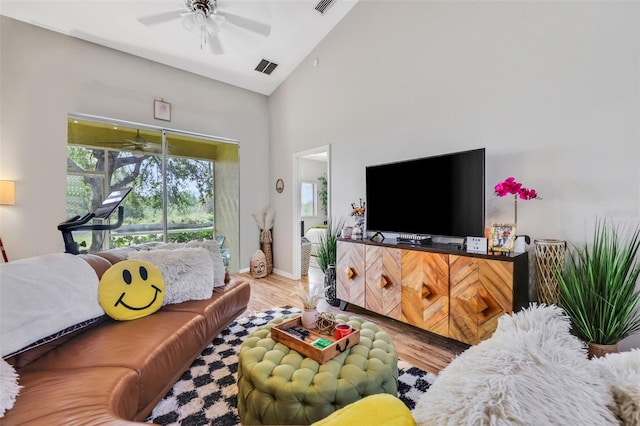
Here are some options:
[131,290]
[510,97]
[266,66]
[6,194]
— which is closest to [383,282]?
[510,97]

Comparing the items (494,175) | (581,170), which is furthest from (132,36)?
(581,170)

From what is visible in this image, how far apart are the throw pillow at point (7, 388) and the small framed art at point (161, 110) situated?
373cm

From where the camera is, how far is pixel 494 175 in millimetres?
2512

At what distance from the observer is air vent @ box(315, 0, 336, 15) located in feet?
11.1

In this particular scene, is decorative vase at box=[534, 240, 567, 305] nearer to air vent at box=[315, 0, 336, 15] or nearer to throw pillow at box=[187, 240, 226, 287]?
throw pillow at box=[187, 240, 226, 287]

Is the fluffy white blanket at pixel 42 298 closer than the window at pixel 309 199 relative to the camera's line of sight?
Yes

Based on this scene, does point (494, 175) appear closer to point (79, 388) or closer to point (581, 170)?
point (581, 170)

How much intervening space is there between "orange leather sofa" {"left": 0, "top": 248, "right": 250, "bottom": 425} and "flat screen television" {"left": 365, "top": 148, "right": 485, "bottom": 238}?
2056 millimetres

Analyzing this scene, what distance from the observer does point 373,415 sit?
542 mm

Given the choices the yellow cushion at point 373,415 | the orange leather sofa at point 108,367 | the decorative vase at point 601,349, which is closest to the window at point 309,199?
the orange leather sofa at point 108,367

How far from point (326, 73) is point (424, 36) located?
1.58 m

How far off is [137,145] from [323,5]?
10.5ft

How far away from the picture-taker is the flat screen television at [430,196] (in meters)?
2.36

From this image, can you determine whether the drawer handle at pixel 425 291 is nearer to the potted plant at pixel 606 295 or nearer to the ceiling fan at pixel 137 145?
the potted plant at pixel 606 295
